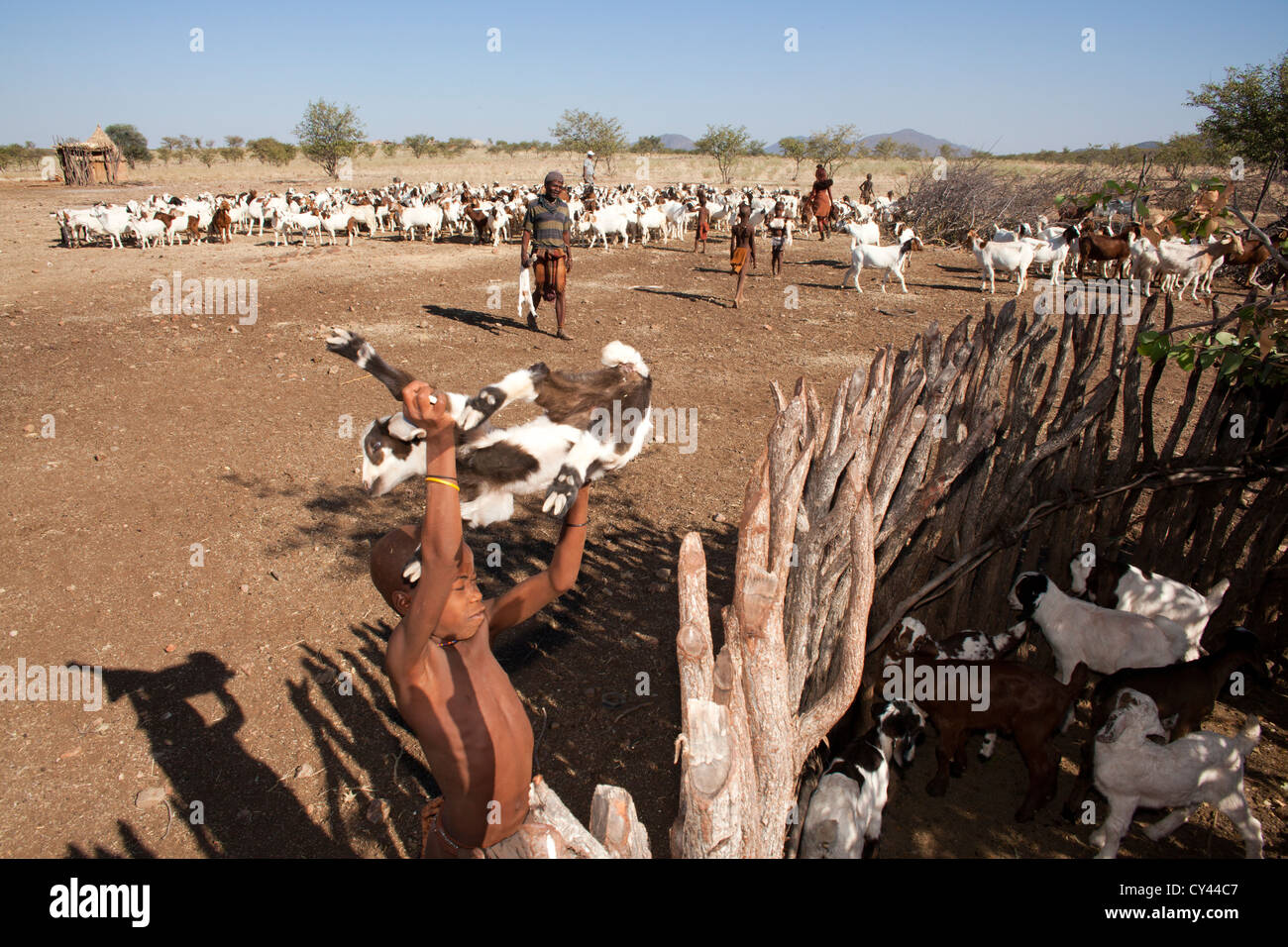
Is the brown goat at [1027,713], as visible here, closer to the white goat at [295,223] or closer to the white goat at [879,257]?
the white goat at [879,257]

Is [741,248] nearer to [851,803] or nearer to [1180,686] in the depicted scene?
[1180,686]

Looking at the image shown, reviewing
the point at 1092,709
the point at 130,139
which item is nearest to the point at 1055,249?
the point at 1092,709

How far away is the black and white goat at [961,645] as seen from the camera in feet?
12.7

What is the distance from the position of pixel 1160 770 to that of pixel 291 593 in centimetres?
516

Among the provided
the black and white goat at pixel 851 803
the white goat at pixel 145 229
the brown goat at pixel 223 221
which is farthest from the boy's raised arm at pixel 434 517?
the brown goat at pixel 223 221

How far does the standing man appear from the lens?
1000cm

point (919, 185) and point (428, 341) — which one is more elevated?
point (919, 185)

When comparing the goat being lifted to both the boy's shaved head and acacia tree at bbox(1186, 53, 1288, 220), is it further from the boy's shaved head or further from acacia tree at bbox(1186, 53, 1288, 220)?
acacia tree at bbox(1186, 53, 1288, 220)

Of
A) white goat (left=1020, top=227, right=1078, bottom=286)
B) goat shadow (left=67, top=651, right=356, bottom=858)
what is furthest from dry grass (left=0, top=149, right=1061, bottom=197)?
goat shadow (left=67, top=651, right=356, bottom=858)

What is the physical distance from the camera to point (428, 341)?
1086cm
